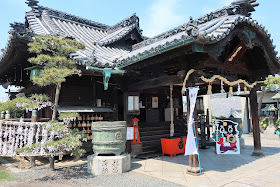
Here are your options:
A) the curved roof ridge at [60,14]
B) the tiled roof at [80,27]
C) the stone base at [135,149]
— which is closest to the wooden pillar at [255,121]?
the stone base at [135,149]

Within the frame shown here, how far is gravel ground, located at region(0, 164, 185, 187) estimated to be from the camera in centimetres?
527

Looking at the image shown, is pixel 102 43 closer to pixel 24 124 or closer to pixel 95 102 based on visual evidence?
pixel 95 102

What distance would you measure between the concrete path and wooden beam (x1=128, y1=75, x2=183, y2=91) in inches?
113

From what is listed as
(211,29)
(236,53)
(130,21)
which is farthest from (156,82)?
(130,21)

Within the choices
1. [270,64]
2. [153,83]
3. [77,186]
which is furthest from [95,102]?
[270,64]

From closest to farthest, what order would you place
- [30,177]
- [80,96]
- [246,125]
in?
[30,177] < [80,96] < [246,125]

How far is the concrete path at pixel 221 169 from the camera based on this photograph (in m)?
5.31

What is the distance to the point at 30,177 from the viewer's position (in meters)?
5.90

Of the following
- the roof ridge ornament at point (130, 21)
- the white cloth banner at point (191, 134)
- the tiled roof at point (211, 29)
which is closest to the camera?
the tiled roof at point (211, 29)

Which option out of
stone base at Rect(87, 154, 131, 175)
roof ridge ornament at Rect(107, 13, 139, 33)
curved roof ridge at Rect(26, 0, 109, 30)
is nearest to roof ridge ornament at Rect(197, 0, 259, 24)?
stone base at Rect(87, 154, 131, 175)

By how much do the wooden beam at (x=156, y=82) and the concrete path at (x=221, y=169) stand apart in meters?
2.87

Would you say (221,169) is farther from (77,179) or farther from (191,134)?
(77,179)

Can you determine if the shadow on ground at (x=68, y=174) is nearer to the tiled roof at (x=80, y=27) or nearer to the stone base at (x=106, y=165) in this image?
the stone base at (x=106, y=165)

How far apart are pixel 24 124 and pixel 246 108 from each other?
20982mm
